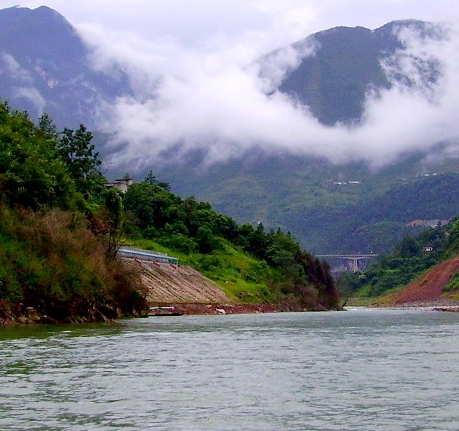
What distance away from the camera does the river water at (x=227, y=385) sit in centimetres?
2653

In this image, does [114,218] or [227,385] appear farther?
[114,218]

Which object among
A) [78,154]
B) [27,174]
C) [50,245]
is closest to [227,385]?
[50,245]

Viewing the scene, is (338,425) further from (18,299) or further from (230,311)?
(230,311)

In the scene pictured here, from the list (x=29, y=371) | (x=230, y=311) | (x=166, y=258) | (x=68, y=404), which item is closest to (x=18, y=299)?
(x=29, y=371)

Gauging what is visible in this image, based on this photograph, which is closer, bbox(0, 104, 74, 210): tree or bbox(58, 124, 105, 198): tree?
bbox(0, 104, 74, 210): tree

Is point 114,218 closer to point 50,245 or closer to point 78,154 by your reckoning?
point 50,245

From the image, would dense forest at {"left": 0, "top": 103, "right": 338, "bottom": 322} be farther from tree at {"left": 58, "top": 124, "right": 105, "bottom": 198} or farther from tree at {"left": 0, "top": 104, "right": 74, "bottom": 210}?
tree at {"left": 58, "top": 124, "right": 105, "bottom": 198}

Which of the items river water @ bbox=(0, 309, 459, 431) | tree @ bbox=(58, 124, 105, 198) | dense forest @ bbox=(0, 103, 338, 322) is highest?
tree @ bbox=(58, 124, 105, 198)

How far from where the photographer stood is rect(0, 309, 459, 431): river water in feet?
87.0

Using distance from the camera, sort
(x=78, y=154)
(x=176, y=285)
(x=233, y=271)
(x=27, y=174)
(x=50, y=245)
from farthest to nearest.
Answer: (x=233, y=271) < (x=78, y=154) < (x=176, y=285) < (x=27, y=174) < (x=50, y=245)

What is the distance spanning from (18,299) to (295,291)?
12319 centimetres

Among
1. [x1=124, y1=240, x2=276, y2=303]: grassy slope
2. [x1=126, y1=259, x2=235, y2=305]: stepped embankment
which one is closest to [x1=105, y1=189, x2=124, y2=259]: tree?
[x1=126, y1=259, x2=235, y2=305]: stepped embankment

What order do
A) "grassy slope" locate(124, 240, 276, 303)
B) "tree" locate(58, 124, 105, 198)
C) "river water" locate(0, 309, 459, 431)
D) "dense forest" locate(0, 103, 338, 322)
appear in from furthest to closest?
"grassy slope" locate(124, 240, 276, 303) → "tree" locate(58, 124, 105, 198) → "dense forest" locate(0, 103, 338, 322) → "river water" locate(0, 309, 459, 431)

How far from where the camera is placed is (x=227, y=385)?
33906 mm
